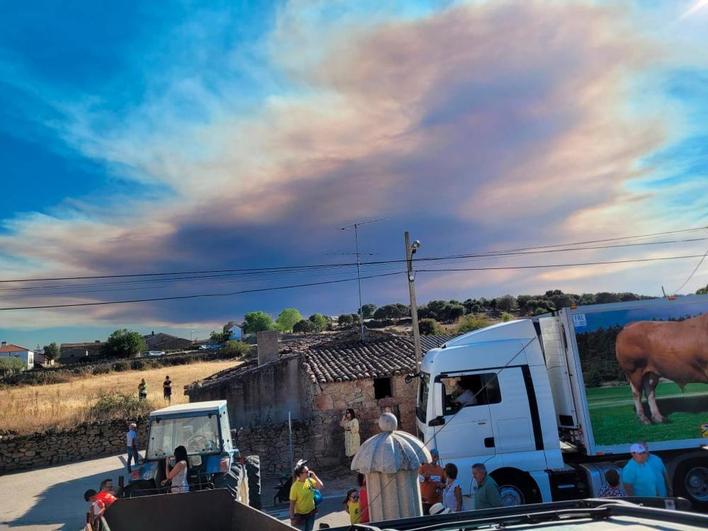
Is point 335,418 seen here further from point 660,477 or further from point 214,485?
point 660,477

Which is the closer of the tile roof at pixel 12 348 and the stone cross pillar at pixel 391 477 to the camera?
the stone cross pillar at pixel 391 477

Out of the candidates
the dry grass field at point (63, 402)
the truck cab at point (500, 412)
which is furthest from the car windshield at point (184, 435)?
the dry grass field at point (63, 402)

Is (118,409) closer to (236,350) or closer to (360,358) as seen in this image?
(360,358)

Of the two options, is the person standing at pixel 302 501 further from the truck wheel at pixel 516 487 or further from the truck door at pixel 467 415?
the truck wheel at pixel 516 487

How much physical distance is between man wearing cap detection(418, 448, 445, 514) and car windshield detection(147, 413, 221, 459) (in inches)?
181

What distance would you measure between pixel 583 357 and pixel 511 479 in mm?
Result: 2417

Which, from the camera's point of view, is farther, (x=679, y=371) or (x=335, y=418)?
(x=335, y=418)

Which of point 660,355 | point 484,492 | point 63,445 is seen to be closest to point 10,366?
point 63,445

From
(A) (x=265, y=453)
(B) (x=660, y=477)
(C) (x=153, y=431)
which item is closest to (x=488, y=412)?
(B) (x=660, y=477)

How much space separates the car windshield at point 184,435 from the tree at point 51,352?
7684 cm

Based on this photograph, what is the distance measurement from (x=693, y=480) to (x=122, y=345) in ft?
214

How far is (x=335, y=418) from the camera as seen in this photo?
1616cm

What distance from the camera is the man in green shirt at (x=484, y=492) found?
6.97m

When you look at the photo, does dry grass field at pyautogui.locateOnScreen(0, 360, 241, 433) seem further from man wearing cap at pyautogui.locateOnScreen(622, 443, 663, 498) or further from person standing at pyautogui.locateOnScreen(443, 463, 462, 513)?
man wearing cap at pyautogui.locateOnScreen(622, 443, 663, 498)
